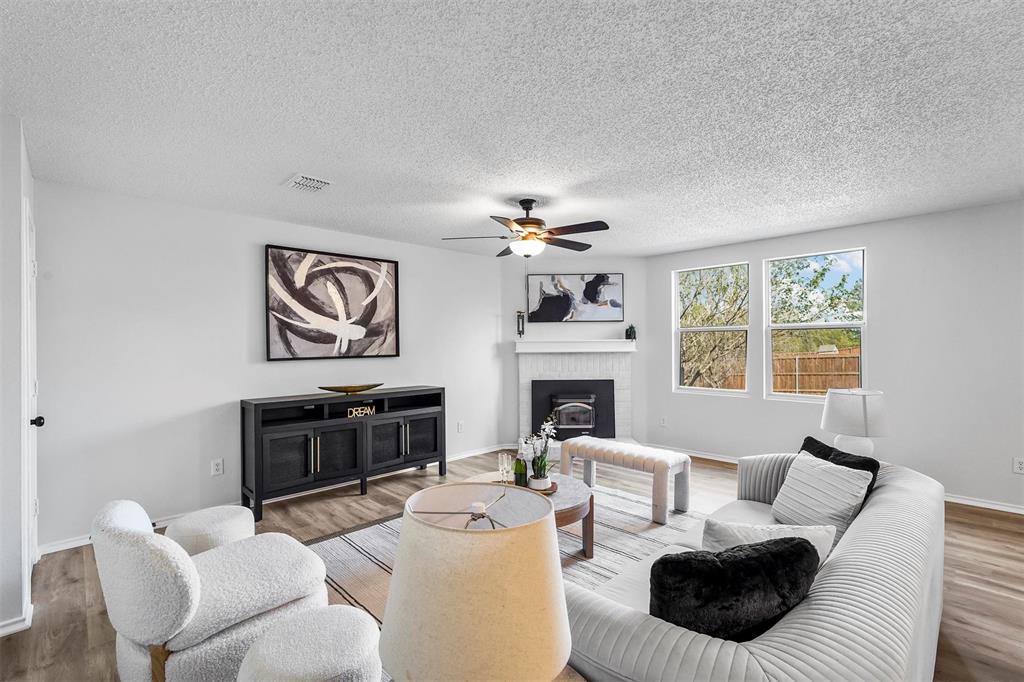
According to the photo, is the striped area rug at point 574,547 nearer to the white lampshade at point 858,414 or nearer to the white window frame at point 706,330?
the white lampshade at point 858,414

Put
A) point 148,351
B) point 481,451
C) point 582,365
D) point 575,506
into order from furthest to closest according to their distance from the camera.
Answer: point 582,365 < point 481,451 < point 148,351 < point 575,506

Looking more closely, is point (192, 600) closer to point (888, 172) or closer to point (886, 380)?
point (888, 172)

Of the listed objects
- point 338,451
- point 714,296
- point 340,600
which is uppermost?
point 714,296

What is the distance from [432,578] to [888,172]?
3746 mm

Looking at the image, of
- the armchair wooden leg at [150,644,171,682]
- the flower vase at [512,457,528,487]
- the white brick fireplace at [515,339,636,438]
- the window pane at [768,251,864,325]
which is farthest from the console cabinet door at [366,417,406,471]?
the window pane at [768,251,864,325]

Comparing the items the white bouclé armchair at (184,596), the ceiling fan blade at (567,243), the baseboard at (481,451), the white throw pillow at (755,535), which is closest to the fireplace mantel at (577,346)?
the baseboard at (481,451)

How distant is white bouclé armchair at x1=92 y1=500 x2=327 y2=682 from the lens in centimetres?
158

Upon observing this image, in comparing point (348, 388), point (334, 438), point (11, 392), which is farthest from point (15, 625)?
point (348, 388)

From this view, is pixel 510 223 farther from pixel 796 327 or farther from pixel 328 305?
pixel 796 327

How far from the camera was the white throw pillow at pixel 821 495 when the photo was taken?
2.17 m

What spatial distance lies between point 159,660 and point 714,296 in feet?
18.2

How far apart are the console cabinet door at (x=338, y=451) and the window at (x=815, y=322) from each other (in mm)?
4188

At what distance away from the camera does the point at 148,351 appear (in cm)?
360

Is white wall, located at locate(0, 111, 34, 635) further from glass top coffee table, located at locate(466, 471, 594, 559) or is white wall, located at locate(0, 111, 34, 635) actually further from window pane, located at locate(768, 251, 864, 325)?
window pane, located at locate(768, 251, 864, 325)
